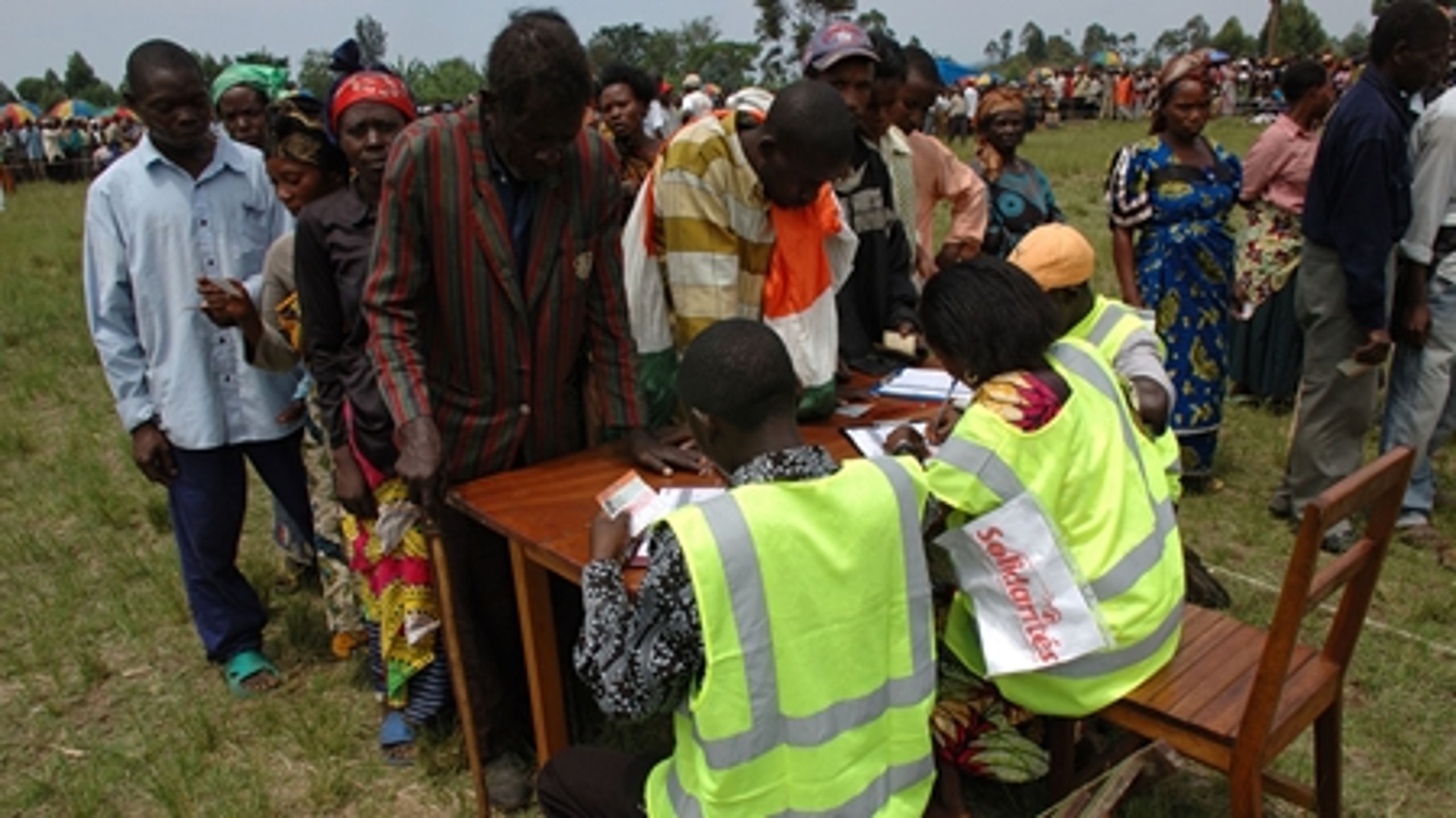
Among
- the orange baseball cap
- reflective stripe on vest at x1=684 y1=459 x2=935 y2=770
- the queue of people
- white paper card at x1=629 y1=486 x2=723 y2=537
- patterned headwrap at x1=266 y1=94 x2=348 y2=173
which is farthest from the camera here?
patterned headwrap at x1=266 y1=94 x2=348 y2=173

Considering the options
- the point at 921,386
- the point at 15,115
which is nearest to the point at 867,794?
the point at 921,386

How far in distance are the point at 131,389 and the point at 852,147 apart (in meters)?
2.32

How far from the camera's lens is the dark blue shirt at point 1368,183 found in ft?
12.1

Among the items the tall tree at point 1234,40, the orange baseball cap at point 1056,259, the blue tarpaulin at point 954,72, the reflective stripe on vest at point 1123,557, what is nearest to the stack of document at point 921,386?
the orange baseball cap at point 1056,259

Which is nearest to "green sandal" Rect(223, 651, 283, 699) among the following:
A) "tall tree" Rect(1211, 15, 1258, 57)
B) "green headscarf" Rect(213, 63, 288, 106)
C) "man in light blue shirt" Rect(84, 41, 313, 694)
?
"man in light blue shirt" Rect(84, 41, 313, 694)

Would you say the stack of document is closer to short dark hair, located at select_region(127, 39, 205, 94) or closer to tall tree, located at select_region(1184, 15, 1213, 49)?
short dark hair, located at select_region(127, 39, 205, 94)

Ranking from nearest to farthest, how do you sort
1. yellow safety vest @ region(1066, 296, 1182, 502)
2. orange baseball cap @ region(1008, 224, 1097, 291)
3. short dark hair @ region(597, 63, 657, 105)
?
orange baseball cap @ region(1008, 224, 1097, 291) → yellow safety vest @ region(1066, 296, 1182, 502) → short dark hair @ region(597, 63, 657, 105)

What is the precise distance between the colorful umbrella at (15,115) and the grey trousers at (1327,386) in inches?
1244

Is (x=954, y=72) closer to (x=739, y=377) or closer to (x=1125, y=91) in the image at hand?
(x=1125, y=91)

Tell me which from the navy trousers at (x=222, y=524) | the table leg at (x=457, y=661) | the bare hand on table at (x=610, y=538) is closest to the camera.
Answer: the bare hand on table at (x=610, y=538)

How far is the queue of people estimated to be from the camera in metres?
1.71

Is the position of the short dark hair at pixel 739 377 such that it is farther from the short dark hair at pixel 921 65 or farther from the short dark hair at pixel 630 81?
the short dark hair at pixel 630 81

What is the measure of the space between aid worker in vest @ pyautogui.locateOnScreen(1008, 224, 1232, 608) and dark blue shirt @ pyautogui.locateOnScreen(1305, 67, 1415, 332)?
143cm

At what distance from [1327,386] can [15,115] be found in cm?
3206
